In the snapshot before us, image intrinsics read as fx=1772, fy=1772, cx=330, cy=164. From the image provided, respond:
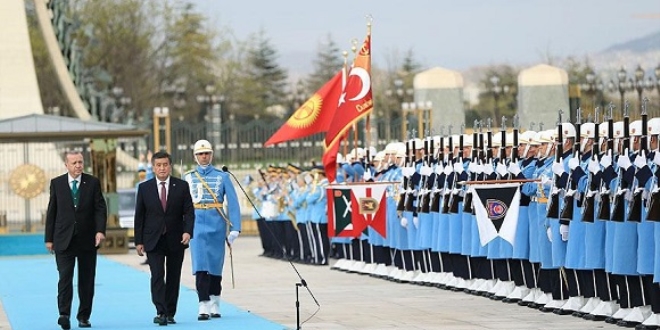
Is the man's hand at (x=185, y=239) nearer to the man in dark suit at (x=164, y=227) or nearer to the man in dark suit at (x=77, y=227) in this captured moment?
the man in dark suit at (x=164, y=227)

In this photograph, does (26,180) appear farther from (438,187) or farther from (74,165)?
(74,165)

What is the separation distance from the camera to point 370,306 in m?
19.5

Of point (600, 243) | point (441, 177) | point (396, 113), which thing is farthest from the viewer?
point (396, 113)

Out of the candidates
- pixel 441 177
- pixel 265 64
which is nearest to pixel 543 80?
pixel 441 177

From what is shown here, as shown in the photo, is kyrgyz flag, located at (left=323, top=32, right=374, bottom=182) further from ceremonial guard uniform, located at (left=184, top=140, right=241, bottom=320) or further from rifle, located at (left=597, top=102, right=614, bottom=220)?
rifle, located at (left=597, top=102, right=614, bottom=220)

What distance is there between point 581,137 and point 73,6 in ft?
208

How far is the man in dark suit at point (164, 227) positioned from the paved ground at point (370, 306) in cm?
117

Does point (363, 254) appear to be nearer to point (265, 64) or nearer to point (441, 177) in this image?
point (441, 177)

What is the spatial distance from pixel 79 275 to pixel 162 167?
1.35 metres

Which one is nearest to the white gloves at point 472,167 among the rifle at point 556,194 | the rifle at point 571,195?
the rifle at point 556,194

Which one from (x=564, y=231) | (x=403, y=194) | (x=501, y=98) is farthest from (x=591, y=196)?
(x=501, y=98)

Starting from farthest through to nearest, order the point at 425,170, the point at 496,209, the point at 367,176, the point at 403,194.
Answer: the point at 367,176 < the point at 403,194 < the point at 425,170 < the point at 496,209

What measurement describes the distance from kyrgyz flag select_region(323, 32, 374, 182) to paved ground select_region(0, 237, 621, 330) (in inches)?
81.6

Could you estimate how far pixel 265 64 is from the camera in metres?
110
